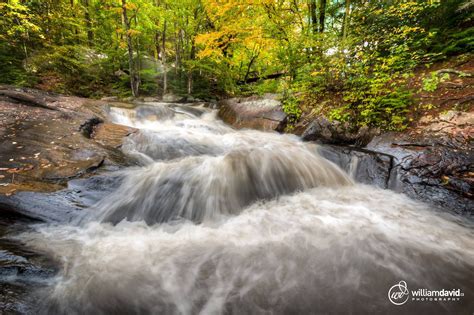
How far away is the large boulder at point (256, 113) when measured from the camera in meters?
6.90

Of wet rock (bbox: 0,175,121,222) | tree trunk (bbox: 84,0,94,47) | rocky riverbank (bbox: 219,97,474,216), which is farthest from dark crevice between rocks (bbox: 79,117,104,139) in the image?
tree trunk (bbox: 84,0,94,47)

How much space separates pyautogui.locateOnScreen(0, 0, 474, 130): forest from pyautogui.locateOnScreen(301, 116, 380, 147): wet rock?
0.58 ft

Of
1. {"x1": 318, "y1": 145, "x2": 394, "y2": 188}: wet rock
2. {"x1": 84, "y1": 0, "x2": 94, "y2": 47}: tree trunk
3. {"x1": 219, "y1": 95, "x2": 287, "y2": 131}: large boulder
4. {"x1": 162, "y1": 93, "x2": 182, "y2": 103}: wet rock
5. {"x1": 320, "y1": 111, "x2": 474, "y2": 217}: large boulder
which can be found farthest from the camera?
{"x1": 162, "y1": 93, "x2": 182, "y2": 103}: wet rock

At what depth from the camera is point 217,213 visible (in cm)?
356

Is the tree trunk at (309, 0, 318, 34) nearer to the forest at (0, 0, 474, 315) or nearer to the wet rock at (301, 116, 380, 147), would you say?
the forest at (0, 0, 474, 315)

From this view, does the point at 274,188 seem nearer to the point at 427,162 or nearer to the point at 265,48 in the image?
the point at 427,162

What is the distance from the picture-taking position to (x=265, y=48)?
904 centimetres

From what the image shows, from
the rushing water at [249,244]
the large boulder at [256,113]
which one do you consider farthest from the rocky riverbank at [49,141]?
the large boulder at [256,113]

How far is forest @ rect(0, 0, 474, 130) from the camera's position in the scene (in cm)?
515

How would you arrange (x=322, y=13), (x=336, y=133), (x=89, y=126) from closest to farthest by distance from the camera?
(x=89, y=126) < (x=336, y=133) < (x=322, y=13)

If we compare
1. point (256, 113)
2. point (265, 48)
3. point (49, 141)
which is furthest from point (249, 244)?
point (265, 48)

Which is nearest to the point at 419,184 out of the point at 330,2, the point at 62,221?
the point at 62,221

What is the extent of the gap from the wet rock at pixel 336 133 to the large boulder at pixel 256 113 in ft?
3.39

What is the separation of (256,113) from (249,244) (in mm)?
5313
